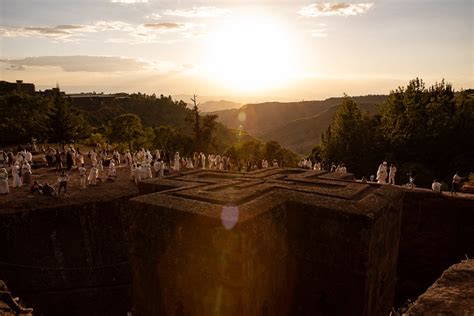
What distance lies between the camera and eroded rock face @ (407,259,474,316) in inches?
168

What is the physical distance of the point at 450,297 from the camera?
4617 mm

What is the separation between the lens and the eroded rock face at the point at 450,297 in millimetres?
4273

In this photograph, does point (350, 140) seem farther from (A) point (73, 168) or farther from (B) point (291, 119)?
(B) point (291, 119)

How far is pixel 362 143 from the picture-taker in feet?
101

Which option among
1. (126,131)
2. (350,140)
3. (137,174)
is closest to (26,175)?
(137,174)

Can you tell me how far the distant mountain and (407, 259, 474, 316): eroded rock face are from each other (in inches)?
3503

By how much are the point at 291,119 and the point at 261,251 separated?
137911mm

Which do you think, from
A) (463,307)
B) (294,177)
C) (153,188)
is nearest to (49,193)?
(153,188)

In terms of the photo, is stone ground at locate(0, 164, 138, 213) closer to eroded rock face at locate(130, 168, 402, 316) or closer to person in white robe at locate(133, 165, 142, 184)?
person in white robe at locate(133, 165, 142, 184)

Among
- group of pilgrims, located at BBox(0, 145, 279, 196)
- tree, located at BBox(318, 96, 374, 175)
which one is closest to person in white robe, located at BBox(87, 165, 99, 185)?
group of pilgrims, located at BBox(0, 145, 279, 196)

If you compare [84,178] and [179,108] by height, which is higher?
[179,108]

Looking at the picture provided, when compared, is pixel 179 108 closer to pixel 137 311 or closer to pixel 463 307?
pixel 137 311

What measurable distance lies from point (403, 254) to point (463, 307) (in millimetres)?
12812

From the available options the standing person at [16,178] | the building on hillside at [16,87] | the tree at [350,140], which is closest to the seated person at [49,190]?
the standing person at [16,178]
